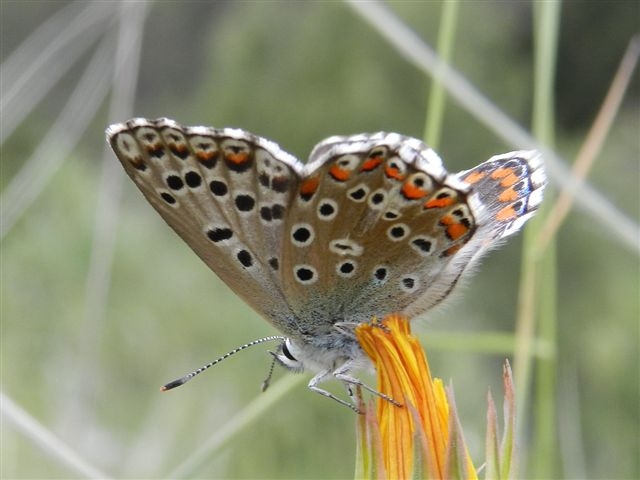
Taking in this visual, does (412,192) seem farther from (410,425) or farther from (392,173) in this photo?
(410,425)

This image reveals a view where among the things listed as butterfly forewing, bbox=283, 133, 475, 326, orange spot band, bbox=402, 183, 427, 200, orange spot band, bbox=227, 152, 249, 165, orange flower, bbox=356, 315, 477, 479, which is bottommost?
orange flower, bbox=356, 315, 477, 479

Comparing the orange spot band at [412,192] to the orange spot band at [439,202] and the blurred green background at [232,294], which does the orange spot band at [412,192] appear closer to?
the orange spot band at [439,202]

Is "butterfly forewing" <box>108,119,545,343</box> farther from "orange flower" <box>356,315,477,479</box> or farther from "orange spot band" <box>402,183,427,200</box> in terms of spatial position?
"orange flower" <box>356,315,477,479</box>

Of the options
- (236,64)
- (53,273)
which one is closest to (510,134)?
(53,273)

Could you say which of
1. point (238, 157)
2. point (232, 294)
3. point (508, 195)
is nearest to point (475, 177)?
point (508, 195)

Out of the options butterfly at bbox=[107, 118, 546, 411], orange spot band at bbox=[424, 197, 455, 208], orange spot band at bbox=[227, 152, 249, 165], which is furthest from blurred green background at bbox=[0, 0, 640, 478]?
orange spot band at bbox=[227, 152, 249, 165]

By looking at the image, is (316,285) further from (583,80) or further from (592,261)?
(583,80)
